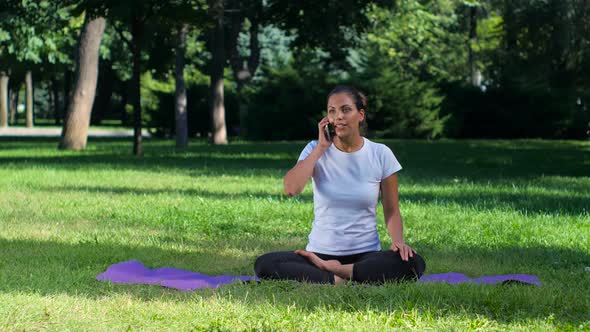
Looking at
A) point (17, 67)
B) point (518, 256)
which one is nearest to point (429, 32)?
point (17, 67)

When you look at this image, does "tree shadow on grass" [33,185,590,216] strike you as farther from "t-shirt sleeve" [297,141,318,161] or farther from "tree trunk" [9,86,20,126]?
"tree trunk" [9,86,20,126]

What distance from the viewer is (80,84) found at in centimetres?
2791

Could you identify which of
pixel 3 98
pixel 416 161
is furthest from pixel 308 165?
pixel 3 98

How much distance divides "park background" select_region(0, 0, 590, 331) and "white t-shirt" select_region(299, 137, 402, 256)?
1.69 ft

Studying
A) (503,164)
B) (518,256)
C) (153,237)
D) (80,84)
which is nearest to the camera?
(518,256)

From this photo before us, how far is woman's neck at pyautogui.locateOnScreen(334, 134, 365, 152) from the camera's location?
Answer: 7162mm

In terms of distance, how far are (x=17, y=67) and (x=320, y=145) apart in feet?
139

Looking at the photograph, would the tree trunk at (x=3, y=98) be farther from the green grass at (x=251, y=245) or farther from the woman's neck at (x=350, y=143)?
the woman's neck at (x=350, y=143)

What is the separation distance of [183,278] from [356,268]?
1.26 meters

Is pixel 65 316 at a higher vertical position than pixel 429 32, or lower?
lower

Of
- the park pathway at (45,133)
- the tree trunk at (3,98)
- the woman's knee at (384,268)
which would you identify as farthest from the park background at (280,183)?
the tree trunk at (3,98)

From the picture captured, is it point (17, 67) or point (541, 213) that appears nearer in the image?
point (541, 213)

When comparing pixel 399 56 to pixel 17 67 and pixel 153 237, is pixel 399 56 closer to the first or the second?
pixel 17 67

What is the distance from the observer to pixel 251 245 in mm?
9492
